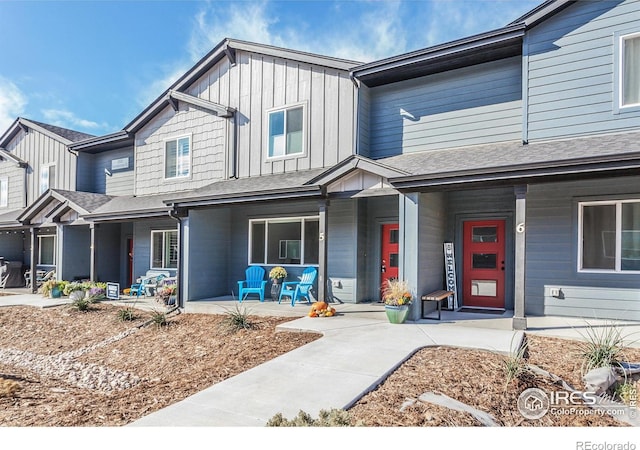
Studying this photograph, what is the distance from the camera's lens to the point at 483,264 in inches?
357

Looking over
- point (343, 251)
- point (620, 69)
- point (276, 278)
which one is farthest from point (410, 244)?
point (620, 69)

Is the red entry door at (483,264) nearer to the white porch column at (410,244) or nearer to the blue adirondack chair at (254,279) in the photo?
the white porch column at (410,244)

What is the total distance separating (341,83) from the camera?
392 inches

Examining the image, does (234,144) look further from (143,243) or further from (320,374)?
(320,374)

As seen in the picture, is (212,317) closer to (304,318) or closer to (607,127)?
(304,318)

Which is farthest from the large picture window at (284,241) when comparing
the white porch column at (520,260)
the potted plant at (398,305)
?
the white porch column at (520,260)

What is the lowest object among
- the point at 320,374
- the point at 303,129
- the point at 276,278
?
the point at 320,374

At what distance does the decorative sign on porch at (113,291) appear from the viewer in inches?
463

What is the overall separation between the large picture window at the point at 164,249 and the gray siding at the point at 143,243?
0.18m

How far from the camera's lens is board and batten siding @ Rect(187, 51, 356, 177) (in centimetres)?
991

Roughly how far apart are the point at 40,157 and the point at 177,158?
8.36 m

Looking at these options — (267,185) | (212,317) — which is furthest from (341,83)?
(212,317)

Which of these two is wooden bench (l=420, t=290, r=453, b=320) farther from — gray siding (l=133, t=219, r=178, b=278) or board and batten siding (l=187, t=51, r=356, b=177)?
gray siding (l=133, t=219, r=178, b=278)
